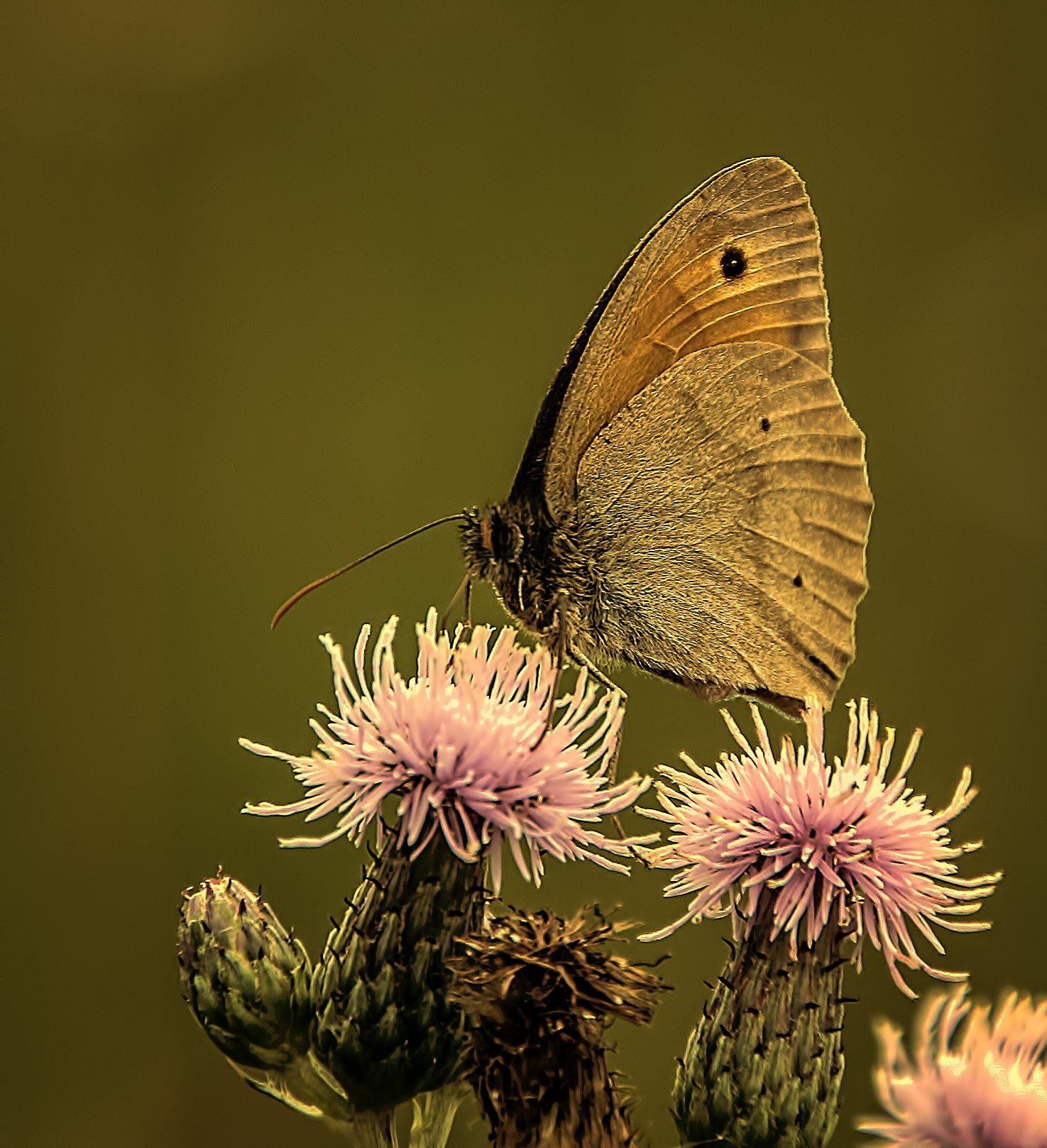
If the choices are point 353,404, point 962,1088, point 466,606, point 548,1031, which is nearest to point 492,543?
point 466,606

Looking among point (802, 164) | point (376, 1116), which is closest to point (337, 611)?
point (376, 1116)

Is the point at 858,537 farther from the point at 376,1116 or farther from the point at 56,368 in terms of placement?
the point at 56,368

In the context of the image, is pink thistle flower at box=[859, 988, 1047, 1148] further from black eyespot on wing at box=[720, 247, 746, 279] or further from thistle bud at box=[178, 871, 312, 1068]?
black eyespot on wing at box=[720, 247, 746, 279]

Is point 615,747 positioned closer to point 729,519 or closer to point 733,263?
point 729,519

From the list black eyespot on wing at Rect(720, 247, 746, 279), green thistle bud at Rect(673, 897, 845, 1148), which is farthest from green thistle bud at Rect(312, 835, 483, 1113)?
black eyespot on wing at Rect(720, 247, 746, 279)

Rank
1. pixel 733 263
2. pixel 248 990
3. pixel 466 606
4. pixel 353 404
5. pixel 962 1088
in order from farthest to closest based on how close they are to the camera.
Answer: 1. pixel 353 404
2. pixel 733 263
3. pixel 466 606
4. pixel 248 990
5. pixel 962 1088

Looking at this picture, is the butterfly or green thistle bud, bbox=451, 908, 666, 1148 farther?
the butterfly
